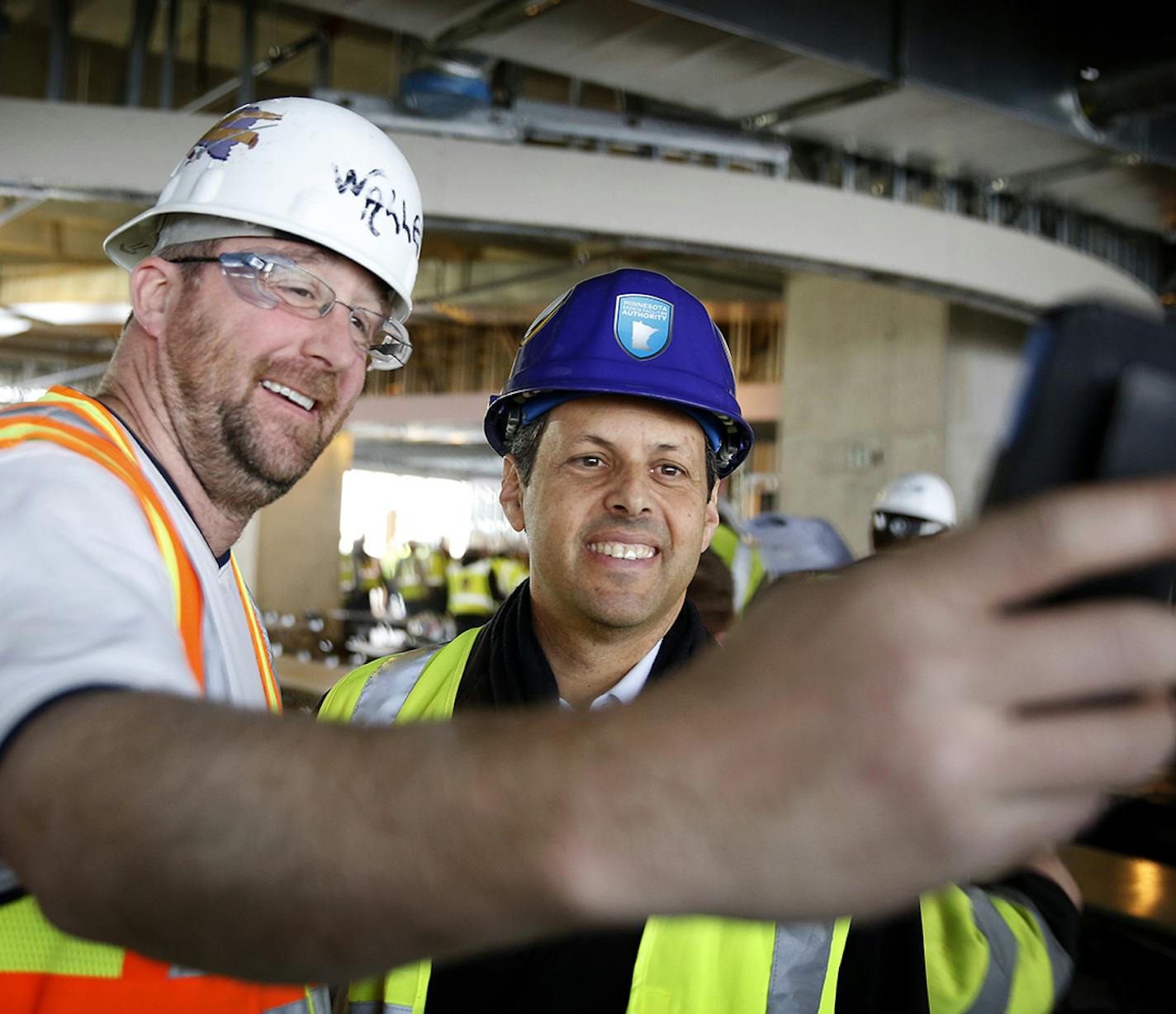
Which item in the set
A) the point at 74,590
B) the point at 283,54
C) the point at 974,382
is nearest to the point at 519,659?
the point at 74,590

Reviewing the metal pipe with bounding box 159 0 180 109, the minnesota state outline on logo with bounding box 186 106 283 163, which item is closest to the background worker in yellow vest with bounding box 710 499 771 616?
the minnesota state outline on logo with bounding box 186 106 283 163

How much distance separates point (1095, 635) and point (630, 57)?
261 inches

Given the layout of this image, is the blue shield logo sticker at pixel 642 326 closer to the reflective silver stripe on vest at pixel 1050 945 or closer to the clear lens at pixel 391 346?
the clear lens at pixel 391 346

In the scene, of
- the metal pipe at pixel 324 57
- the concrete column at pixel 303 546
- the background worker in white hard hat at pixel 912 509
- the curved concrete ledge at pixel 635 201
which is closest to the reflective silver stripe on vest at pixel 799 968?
the curved concrete ledge at pixel 635 201

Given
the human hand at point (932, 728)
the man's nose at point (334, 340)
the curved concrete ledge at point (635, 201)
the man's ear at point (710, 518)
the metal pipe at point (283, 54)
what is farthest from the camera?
the metal pipe at point (283, 54)

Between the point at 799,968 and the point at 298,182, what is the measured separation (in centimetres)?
139

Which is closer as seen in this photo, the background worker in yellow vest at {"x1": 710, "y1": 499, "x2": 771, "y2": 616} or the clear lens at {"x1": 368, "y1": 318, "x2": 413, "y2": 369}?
the clear lens at {"x1": 368, "y1": 318, "x2": 413, "y2": 369}

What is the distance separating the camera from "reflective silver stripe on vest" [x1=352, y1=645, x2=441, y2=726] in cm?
202

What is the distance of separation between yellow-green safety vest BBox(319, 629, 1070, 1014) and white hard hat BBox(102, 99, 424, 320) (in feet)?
2.42

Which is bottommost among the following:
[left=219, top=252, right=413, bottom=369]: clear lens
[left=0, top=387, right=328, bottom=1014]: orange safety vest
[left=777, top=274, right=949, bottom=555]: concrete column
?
[left=0, top=387, right=328, bottom=1014]: orange safety vest

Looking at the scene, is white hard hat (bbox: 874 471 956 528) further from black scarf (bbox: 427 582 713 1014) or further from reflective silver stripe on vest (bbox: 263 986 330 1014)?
reflective silver stripe on vest (bbox: 263 986 330 1014)

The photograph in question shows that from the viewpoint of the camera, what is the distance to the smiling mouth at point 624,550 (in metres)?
2.00

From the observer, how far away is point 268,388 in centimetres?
156

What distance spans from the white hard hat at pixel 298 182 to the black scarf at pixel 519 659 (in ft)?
2.38
